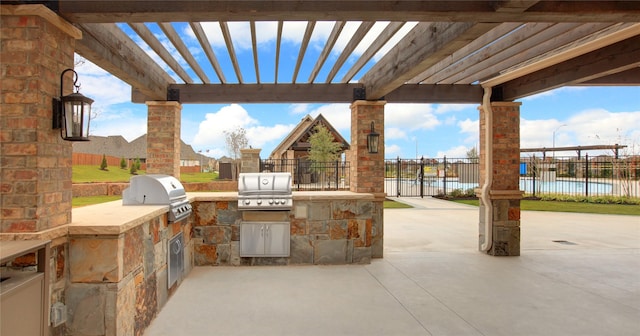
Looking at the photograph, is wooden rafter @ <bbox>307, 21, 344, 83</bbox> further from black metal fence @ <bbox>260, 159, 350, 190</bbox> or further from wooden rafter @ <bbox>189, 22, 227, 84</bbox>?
black metal fence @ <bbox>260, 159, 350, 190</bbox>

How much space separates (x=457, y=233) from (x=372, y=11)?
5.80 meters

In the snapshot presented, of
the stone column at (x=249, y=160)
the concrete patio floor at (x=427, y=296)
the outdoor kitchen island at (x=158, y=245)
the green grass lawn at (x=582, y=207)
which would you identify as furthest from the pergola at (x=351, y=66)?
the green grass lawn at (x=582, y=207)

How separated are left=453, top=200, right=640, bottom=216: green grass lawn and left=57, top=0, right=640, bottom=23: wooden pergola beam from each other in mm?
9746

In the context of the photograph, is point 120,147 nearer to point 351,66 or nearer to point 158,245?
point 351,66

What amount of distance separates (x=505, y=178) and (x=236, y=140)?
85.9ft

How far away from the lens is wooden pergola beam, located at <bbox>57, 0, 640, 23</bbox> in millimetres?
2428

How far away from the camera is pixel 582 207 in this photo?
1088 cm

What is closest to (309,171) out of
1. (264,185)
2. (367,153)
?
A: (367,153)

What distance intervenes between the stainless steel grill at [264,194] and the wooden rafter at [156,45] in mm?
1697

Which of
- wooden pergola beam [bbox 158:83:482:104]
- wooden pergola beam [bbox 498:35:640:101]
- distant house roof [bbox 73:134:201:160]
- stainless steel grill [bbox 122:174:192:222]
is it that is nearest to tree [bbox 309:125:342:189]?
wooden pergola beam [bbox 158:83:482:104]

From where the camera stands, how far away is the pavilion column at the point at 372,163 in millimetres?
5051

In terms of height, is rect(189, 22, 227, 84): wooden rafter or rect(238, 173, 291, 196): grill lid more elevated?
rect(189, 22, 227, 84): wooden rafter

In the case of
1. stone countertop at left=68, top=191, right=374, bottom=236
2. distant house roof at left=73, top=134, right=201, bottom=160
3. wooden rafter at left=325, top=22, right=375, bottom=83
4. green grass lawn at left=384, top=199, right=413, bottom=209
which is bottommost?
green grass lawn at left=384, top=199, right=413, bottom=209

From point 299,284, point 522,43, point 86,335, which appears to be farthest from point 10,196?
point 522,43
